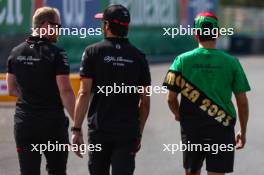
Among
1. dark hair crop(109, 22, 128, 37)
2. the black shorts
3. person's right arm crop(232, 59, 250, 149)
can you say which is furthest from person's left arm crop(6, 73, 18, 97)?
person's right arm crop(232, 59, 250, 149)

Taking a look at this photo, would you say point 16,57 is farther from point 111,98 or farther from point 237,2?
point 237,2

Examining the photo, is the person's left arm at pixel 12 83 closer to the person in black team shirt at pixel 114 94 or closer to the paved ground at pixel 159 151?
the person in black team shirt at pixel 114 94

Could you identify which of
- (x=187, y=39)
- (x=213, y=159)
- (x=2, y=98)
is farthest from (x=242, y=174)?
(x=187, y=39)

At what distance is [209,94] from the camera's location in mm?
5418

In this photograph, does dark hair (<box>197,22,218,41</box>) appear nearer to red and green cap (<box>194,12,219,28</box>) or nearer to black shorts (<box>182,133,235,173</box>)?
red and green cap (<box>194,12,219,28</box>)

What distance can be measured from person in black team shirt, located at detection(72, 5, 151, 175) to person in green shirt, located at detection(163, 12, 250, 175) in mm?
342

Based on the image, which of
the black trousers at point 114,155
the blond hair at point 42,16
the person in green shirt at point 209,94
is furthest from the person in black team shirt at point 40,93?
the person in green shirt at point 209,94

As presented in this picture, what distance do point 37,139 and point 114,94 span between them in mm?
734

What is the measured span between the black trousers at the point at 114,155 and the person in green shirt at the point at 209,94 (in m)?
0.48

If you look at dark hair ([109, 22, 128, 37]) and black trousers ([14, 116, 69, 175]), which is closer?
dark hair ([109, 22, 128, 37])

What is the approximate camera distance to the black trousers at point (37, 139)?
5.43 m

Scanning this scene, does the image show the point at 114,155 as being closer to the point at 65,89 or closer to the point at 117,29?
the point at 65,89

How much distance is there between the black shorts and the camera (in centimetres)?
541

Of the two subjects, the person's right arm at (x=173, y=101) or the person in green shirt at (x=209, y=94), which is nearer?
the person in green shirt at (x=209, y=94)
